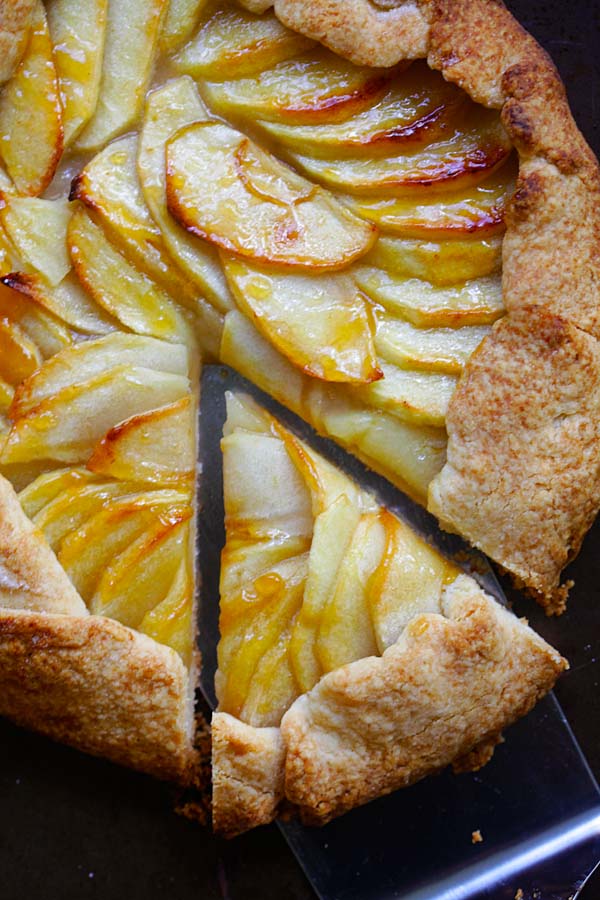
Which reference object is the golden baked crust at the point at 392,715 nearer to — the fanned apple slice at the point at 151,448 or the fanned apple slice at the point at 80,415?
the fanned apple slice at the point at 151,448

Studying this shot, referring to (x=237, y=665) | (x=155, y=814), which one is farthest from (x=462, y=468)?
(x=155, y=814)

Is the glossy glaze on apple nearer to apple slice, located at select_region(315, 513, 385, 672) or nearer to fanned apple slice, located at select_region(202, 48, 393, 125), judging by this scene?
fanned apple slice, located at select_region(202, 48, 393, 125)

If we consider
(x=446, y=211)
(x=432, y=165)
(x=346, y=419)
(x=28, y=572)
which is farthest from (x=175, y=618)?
(x=432, y=165)

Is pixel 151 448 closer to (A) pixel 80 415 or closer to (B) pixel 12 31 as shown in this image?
(A) pixel 80 415

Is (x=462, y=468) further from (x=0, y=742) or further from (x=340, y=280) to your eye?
(x=0, y=742)

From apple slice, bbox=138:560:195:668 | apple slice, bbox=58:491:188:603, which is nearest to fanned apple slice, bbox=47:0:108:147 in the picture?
apple slice, bbox=58:491:188:603
